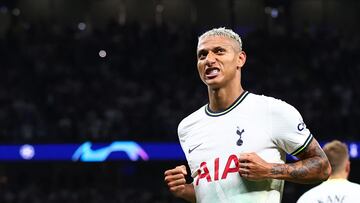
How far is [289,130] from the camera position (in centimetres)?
300

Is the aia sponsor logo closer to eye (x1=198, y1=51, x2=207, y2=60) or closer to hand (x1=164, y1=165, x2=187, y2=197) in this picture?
hand (x1=164, y1=165, x2=187, y2=197)

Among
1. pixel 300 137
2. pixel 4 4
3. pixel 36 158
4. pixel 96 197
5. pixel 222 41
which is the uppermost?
pixel 4 4

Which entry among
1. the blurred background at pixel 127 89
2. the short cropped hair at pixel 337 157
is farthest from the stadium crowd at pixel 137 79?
the short cropped hair at pixel 337 157

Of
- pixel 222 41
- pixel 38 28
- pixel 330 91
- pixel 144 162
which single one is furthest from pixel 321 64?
pixel 222 41

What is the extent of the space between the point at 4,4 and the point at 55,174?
7936 mm

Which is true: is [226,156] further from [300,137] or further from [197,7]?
[197,7]

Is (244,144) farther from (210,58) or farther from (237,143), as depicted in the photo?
(210,58)

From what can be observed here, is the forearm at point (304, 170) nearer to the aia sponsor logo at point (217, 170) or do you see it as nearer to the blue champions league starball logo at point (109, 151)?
the aia sponsor logo at point (217, 170)

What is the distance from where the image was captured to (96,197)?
14664 millimetres

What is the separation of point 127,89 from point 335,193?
1179 cm

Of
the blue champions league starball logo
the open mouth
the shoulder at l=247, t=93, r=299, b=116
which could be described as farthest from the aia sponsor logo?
the blue champions league starball logo

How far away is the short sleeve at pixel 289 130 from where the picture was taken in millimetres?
2992

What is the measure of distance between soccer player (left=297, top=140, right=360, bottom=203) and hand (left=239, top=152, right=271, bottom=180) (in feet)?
5.94

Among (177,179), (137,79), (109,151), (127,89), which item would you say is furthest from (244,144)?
(137,79)
